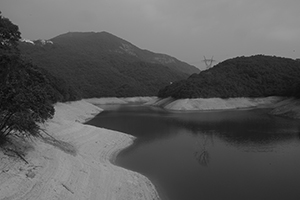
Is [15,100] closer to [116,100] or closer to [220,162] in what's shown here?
[220,162]

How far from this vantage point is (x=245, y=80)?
302 feet

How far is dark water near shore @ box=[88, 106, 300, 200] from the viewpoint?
16062 millimetres

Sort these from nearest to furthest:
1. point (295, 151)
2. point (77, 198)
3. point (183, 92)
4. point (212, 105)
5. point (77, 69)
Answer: point (77, 198) → point (295, 151) → point (212, 105) → point (183, 92) → point (77, 69)

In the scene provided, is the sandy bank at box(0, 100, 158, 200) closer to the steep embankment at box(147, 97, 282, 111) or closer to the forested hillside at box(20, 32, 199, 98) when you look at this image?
the steep embankment at box(147, 97, 282, 111)

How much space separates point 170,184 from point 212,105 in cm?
6249

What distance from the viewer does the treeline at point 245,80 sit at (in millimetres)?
83963

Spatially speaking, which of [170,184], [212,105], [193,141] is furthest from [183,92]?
[170,184]

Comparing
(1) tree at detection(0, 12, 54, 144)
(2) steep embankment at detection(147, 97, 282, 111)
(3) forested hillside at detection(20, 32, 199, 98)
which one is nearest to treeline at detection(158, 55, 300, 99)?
(2) steep embankment at detection(147, 97, 282, 111)

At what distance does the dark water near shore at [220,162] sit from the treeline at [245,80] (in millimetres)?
47976

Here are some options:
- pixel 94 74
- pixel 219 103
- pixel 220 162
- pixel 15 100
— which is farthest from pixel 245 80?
pixel 15 100

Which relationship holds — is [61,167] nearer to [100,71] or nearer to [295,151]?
[295,151]

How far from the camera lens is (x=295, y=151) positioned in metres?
25.1

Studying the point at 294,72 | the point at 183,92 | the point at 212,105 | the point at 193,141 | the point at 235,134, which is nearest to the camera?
the point at 193,141

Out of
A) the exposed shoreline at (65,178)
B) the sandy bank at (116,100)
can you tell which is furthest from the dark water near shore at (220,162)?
the sandy bank at (116,100)
